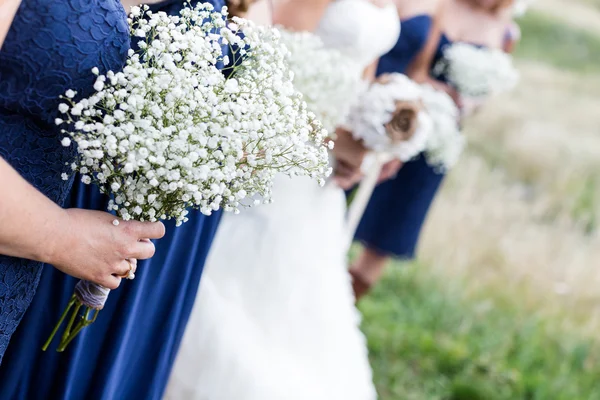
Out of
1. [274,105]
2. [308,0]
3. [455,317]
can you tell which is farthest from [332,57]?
[455,317]

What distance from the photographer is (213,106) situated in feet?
Answer: 5.98

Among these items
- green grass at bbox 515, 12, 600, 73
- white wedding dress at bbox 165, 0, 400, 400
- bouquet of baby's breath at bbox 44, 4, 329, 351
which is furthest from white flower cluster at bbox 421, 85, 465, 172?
green grass at bbox 515, 12, 600, 73

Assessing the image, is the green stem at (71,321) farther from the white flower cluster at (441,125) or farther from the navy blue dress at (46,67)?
the white flower cluster at (441,125)

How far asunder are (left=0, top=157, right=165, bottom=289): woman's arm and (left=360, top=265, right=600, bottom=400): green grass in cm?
348

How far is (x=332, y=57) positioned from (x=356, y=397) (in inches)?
58.9

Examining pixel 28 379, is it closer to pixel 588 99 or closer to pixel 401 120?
pixel 401 120

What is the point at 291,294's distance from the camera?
3.47 metres

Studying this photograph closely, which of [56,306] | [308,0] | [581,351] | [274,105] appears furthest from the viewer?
[581,351]

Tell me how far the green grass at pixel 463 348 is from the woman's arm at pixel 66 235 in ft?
11.4

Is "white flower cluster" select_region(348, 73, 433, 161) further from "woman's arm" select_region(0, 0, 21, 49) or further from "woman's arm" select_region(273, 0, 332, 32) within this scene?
"woman's arm" select_region(0, 0, 21, 49)

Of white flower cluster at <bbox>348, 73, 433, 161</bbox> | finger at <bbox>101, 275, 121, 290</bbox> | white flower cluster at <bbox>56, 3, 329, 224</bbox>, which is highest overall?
white flower cluster at <bbox>348, 73, 433, 161</bbox>

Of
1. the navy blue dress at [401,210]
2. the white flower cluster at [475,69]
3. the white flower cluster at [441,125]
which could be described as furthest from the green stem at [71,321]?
the navy blue dress at [401,210]

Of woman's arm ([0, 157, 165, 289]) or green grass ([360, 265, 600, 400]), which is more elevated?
woman's arm ([0, 157, 165, 289])

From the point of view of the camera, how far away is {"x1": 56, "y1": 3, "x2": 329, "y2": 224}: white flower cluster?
176 cm
